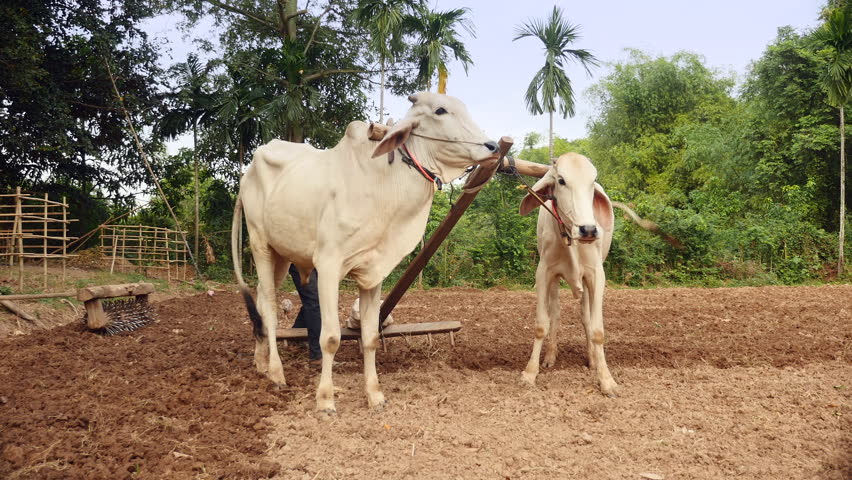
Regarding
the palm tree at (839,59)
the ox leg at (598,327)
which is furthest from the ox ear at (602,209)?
the palm tree at (839,59)

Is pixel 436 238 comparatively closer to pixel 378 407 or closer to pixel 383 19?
pixel 378 407

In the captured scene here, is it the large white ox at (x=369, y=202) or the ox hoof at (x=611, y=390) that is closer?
the large white ox at (x=369, y=202)

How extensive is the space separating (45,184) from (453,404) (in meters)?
17.3

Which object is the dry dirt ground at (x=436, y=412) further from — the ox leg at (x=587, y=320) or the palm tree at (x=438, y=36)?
the palm tree at (x=438, y=36)

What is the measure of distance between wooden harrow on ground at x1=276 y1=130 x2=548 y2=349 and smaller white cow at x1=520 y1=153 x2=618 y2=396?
0.37 meters

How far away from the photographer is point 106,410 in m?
3.88

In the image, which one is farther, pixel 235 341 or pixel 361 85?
pixel 361 85

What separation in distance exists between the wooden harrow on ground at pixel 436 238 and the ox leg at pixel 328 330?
0.81 m

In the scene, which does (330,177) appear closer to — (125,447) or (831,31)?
(125,447)

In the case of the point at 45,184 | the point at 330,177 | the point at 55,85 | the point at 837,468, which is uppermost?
the point at 55,85

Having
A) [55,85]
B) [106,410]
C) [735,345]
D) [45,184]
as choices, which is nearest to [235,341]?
[106,410]

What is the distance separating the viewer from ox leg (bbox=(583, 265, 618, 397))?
4.67 metres

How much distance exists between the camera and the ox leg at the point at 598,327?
15.3ft

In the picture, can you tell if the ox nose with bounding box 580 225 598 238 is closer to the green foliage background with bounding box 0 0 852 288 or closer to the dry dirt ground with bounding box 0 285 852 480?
the dry dirt ground with bounding box 0 285 852 480
